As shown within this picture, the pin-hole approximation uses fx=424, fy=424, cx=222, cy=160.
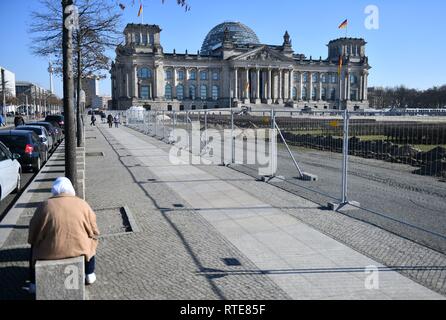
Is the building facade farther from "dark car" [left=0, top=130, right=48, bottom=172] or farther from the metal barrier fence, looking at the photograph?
the metal barrier fence

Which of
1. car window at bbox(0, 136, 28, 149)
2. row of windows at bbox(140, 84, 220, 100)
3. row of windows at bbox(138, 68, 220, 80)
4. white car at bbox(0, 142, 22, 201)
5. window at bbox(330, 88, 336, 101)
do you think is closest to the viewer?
white car at bbox(0, 142, 22, 201)

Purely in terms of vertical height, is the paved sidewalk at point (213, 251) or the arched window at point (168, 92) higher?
the arched window at point (168, 92)

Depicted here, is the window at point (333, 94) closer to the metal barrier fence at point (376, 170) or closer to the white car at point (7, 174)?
the metal barrier fence at point (376, 170)

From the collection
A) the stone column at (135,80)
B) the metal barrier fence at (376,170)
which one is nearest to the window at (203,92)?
the stone column at (135,80)

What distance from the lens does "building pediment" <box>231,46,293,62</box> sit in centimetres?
13812

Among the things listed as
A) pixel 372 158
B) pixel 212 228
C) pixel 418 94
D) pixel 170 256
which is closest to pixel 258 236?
pixel 212 228

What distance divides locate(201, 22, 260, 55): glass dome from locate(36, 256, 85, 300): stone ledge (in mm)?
153122

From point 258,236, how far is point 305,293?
8.03 ft

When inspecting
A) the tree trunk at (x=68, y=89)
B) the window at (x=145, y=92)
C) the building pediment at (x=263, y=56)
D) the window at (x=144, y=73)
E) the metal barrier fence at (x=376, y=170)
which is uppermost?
the building pediment at (x=263, y=56)

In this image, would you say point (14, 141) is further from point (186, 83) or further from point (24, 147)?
point (186, 83)

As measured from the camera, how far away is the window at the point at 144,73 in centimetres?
13025

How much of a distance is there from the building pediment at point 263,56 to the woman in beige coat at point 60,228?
5362 inches

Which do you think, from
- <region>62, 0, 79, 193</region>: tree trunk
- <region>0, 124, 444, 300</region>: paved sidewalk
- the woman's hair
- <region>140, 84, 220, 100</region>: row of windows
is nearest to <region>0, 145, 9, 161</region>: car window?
<region>0, 124, 444, 300</region>: paved sidewalk
